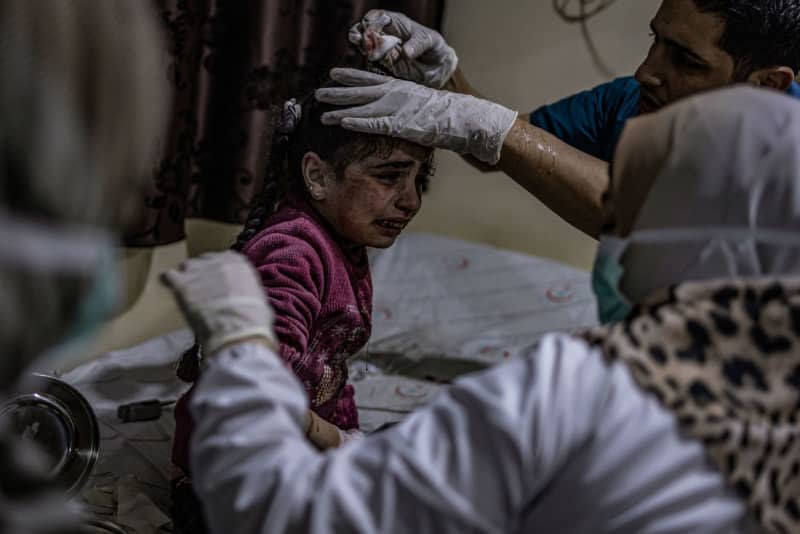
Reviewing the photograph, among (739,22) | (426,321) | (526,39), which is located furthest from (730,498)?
(526,39)

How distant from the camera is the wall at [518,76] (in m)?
2.64

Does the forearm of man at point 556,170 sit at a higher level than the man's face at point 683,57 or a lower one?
lower

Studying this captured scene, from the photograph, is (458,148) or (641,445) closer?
(641,445)

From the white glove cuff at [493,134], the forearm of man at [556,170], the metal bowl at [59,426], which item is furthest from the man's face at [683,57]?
the metal bowl at [59,426]

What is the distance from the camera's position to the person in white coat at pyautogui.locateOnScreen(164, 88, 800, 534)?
0.77 m

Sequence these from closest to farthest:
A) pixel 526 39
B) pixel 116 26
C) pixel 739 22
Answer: pixel 116 26
pixel 739 22
pixel 526 39

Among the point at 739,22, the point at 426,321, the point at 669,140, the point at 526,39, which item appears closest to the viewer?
the point at 669,140

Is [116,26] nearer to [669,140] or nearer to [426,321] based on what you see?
[669,140]

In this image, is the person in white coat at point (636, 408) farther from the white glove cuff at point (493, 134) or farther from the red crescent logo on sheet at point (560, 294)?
the red crescent logo on sheet at point (560, 294)

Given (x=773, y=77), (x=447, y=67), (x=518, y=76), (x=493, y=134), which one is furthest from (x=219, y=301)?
(x=518, y=76)

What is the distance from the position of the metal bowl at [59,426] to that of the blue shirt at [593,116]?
128cm

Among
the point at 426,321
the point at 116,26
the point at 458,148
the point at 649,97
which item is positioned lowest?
the point at 426,321

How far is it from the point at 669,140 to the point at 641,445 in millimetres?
308

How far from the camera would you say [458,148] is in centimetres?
165
